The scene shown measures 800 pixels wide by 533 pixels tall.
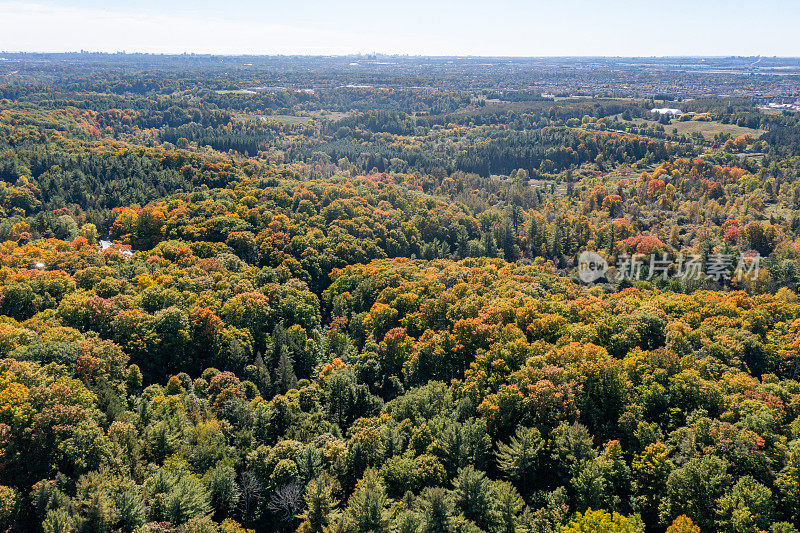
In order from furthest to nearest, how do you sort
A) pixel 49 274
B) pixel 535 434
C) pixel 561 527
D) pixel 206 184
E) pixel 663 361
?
pixel 206 184 < pixel 49 274 < pixel 663 361 < pixel 535 434 < pixel 561 527

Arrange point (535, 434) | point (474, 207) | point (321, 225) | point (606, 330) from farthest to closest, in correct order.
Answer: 1. point (474, 207)
2. point (321, 225)
3. point (606, 330)
4. point (535, 434)

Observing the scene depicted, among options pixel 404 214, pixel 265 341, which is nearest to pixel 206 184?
pixel 404 214

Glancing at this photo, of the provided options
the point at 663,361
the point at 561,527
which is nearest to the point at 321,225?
the point at 663,361

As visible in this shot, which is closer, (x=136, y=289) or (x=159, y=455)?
(x=159, y=455)

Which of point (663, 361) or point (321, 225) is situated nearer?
point (663, 361)

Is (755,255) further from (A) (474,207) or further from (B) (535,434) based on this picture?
(B) (535,434)

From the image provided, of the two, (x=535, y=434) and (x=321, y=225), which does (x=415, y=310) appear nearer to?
(x=535, y=434)

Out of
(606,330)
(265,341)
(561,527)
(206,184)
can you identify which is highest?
(206,184)

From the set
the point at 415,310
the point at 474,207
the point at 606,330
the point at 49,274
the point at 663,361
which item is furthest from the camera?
the point at 474,207

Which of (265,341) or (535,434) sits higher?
(535,434)
